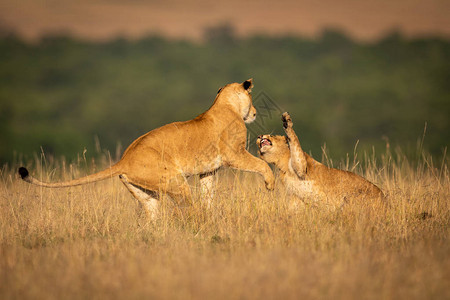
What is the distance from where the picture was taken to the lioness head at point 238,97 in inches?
280

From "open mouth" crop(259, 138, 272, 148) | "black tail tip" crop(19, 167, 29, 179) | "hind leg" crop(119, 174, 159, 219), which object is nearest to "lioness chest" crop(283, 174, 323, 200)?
"open mouth" crop(259, 138, 272, 148)

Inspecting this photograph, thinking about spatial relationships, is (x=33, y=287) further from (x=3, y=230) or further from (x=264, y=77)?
(x=264, y=77)

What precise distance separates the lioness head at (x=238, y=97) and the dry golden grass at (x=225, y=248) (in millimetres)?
1033

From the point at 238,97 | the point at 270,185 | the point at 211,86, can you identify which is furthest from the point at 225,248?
the point at 211,86

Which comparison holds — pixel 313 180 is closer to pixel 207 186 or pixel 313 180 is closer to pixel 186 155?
pixel 207 186

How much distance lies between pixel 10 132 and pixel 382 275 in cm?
4333

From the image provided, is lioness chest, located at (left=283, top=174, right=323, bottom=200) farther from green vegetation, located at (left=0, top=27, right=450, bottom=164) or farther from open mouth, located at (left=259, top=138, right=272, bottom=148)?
green vegetation, located at (left=0, top=27, right=450, bottom=164)

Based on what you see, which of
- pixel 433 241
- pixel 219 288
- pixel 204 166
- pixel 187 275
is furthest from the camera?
pixel 204 166

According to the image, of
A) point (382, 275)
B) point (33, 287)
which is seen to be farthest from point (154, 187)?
point (382, 275)

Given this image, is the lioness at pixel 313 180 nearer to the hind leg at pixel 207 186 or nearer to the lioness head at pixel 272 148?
the lioness head at pixel 272 148

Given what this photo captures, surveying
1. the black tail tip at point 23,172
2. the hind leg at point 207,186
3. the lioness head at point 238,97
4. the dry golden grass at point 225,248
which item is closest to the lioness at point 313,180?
the dry golden grass at point 225,248

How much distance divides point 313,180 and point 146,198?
201cm

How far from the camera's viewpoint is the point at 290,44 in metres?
80.9

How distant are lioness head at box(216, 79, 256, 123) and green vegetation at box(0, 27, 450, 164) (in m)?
25.1
